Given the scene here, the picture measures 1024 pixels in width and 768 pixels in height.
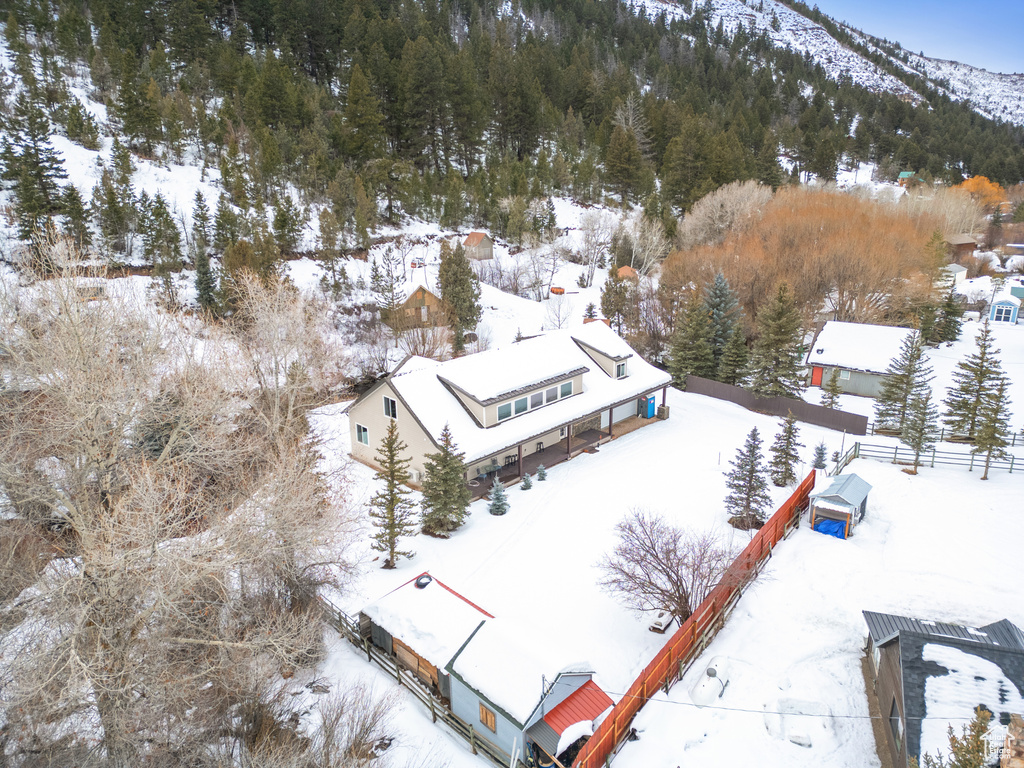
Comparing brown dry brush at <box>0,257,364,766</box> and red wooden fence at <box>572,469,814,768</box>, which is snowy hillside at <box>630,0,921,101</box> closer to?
red wooden fence at <box>572,469,814,768</box>

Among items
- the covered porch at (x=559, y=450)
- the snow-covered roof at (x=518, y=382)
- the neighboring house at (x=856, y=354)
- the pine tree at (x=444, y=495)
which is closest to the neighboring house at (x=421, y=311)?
the snow-covered roof at (x=518, y=382)

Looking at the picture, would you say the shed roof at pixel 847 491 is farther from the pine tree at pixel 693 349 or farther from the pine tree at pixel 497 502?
the pine tree at pixel 693 349

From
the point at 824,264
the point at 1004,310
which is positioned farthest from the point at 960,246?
the point at 824,264

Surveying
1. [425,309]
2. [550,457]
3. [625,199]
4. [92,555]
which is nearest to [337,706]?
[92,555]

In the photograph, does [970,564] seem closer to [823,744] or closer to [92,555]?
[823,744]

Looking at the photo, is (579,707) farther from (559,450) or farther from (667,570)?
(559,450)

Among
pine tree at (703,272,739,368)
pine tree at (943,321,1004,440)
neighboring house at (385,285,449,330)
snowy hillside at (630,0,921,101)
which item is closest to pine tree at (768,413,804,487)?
pine tree at (943,321,1004,440)
